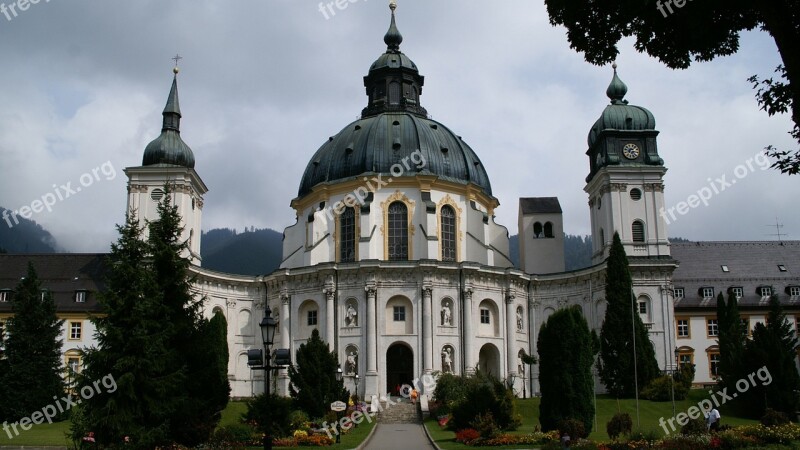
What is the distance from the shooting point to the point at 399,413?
51.7 metres

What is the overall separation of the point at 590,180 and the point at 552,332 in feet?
113

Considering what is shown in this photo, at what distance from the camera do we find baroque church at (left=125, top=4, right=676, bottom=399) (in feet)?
198

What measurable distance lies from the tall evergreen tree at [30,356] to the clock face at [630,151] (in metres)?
45.6

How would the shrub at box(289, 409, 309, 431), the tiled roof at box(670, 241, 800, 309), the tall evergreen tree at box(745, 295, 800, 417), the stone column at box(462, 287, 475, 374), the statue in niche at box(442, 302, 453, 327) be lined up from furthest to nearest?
1. the tiled roof at box(670, 241, 800, 309)
2. the statue in niche at box(442, 302, 453, 327)
3. the stone column at box(462, 287, 475, 374)
4. the tall evergreen tree at box(745, 295, 800, 417)
5. the shrub at box(289, 409, 309, 431)

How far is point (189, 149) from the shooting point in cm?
6925

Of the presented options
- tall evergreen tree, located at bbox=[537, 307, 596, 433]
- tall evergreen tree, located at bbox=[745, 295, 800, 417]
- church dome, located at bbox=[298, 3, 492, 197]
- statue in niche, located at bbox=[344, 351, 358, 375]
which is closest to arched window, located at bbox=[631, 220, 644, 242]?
church dome, located at bbox=[298, 3, 492, 197]

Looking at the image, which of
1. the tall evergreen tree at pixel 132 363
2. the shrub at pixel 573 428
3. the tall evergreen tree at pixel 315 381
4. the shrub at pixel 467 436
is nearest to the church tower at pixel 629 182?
the tall evergreen tree at pixel 315 381

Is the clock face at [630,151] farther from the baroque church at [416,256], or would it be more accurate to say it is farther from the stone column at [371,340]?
the stone column at [371,340]

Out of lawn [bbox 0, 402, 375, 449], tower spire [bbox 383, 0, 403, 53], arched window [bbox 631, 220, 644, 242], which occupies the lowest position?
lawn [bbox 0, 402, 375, 449]

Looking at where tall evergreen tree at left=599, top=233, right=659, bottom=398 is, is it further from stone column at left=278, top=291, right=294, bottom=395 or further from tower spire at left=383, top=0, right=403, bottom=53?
tower spire at left=383, top=0, right=403, bottom=53

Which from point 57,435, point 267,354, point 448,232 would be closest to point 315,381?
point 57,435

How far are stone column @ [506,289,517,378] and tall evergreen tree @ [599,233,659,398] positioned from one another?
9.10 metres

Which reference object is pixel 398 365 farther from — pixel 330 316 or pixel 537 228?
pixel 537 228

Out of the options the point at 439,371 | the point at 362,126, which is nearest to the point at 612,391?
the point at 439,371
